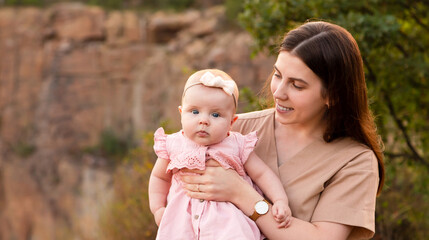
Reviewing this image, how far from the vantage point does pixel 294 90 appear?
84.3 inches

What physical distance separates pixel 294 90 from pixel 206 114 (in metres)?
0.37

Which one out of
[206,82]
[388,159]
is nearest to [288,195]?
[206,82]

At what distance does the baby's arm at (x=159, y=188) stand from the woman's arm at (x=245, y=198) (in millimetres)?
162

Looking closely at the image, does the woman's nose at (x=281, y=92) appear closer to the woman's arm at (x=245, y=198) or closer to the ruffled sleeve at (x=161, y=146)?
the woman's arm at (x=245, y=198)

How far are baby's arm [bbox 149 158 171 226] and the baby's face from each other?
235 mm

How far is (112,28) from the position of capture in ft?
51.3

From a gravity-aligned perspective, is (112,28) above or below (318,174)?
below

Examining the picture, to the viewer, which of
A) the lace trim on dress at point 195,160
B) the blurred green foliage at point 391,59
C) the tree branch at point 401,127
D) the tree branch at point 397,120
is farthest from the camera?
the tree branch at point 401,127

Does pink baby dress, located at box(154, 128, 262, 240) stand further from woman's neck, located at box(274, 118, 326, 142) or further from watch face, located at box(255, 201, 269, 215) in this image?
woman's neck, located at box(274, 118, 326, 142)

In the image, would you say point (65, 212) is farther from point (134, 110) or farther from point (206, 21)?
point (206, 21)

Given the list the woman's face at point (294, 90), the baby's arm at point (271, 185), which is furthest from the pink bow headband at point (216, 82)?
the baby's arm at point (271, 185)

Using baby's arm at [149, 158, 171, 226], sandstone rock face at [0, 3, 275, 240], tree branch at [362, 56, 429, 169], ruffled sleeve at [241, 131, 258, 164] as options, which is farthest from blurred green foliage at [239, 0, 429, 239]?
sandstone rock face at [0, 3, 275, 240]

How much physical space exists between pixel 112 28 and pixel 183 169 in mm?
14009

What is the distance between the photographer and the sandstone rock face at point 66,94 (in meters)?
14.9
